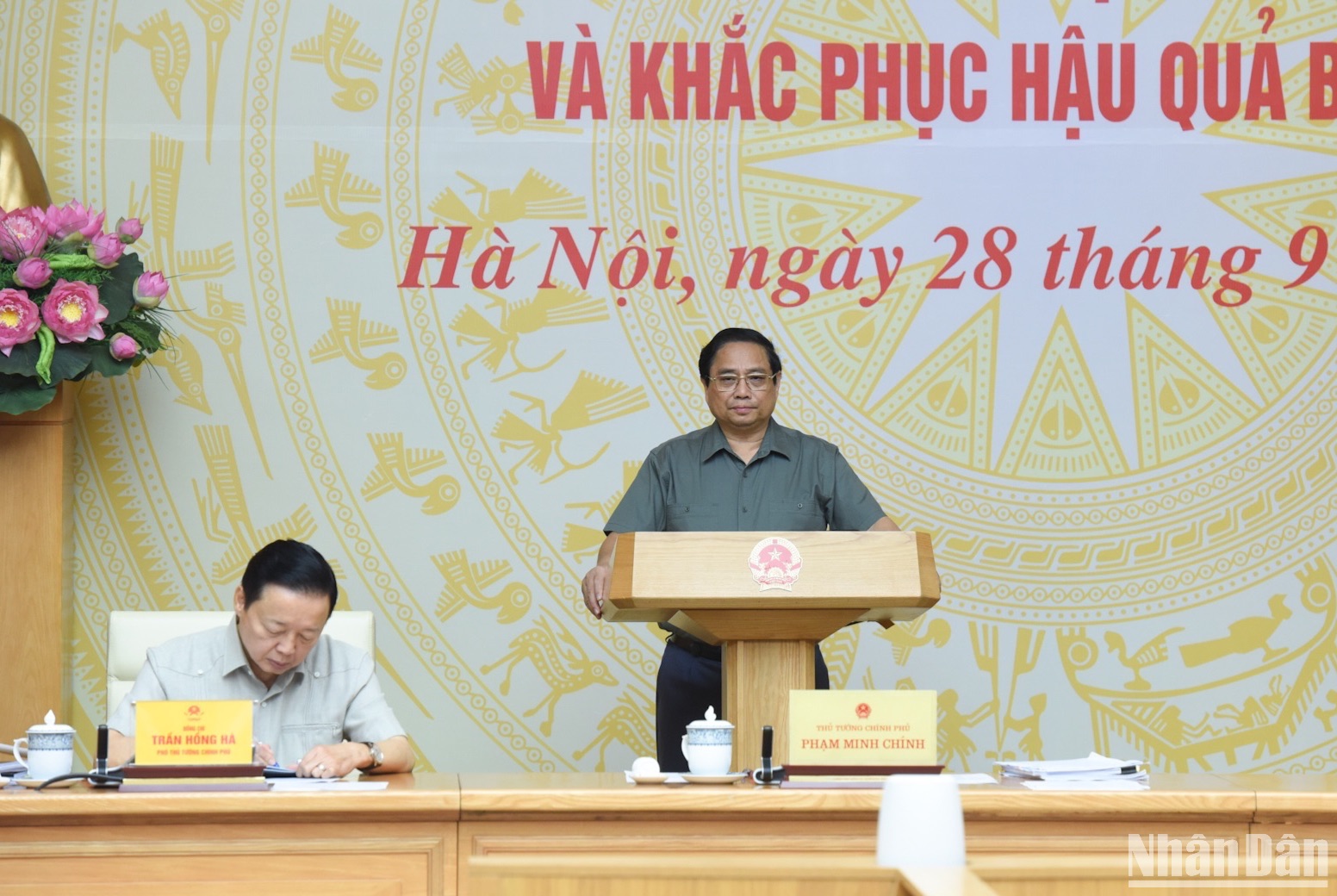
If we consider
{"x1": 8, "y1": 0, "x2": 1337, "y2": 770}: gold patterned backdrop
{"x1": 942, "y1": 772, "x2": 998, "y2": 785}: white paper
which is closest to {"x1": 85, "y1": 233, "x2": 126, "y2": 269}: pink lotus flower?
{"x1": 8, "y1": 0, "x2": 1337, "y2": 770}: gold patterned backdrop

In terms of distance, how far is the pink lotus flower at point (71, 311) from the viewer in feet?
11.5

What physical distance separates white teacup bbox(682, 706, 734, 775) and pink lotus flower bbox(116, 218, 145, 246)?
6.25ft

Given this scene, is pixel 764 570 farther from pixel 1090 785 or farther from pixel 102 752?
pixel 102 752

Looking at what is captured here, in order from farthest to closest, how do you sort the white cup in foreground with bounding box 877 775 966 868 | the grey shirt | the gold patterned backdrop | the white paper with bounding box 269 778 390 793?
the gold patterned backdrop → the grey shirt → the white paper with bounding box 269 778 390 793 → the white cup in foreground with bounding box 877 775 966 868

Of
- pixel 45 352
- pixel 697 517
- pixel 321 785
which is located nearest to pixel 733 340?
pixel 697 517

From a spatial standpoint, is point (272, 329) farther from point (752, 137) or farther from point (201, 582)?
point (752, 137)

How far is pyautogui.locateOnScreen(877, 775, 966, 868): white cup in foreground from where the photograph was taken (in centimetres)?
138

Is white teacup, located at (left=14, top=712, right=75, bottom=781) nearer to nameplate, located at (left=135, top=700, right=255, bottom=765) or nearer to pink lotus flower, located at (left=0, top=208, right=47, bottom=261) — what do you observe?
nameplate, located at (left=135, top=700, right=255, bottom=765)

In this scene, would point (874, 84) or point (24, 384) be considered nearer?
point (24, 384)

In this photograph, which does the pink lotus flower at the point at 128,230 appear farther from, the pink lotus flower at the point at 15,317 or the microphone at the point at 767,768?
the microphone at the point at 767,768

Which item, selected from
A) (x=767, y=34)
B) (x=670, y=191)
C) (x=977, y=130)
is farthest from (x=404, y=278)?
(x=977, y=130)

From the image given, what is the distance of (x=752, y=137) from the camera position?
4082 millimetres

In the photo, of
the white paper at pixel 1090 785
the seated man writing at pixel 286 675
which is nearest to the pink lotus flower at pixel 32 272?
the seated man writing at pixel 286 675

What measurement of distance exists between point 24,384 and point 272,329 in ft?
2.06
